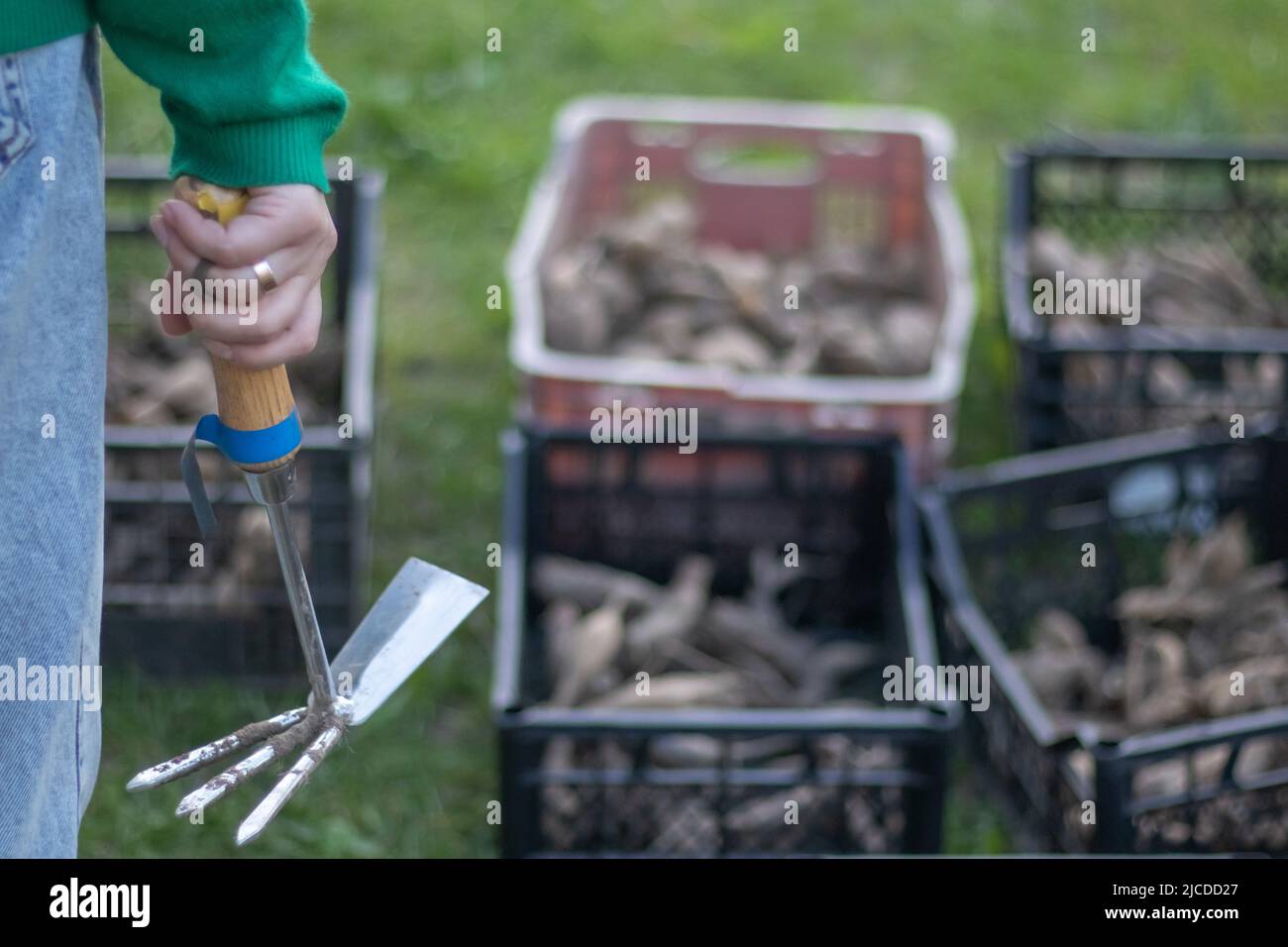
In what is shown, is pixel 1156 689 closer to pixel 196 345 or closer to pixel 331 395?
pixel 331 395

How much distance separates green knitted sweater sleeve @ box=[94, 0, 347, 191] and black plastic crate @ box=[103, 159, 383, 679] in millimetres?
1059

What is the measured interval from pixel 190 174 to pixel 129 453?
118 centimetres

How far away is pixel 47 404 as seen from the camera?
1080 mm

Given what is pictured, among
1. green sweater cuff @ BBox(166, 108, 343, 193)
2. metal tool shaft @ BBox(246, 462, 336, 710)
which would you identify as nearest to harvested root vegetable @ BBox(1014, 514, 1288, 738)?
metal tool shaft @ BBox(246, 462, 336, 710)

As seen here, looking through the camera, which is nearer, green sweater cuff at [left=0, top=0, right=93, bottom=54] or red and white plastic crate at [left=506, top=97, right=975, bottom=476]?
green sweater cuff at [left=0, top=0, right=93, bottom=54]

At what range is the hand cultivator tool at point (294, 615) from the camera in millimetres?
1104

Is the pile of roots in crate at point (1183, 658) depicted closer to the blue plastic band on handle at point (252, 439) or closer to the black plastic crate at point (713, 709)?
the black plastic crate at point (713, 709)

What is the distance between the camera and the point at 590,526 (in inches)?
91.8

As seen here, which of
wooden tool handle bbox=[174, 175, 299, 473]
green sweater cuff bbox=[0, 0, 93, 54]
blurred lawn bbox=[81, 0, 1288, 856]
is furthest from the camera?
blurred lawn bbox=[81, 0, 1288, 856]

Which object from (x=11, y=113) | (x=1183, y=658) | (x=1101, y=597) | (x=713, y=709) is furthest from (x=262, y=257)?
(x=1101, y=597)

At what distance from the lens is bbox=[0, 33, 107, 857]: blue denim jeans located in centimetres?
102

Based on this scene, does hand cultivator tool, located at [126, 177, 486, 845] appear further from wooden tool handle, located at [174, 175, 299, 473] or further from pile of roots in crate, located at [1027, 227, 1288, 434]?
pile of roots in crate, located at [1027, 227, 1288, 434]

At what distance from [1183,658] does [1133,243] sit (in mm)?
1180

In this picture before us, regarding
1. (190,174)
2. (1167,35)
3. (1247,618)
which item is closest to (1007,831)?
(1247,618)
